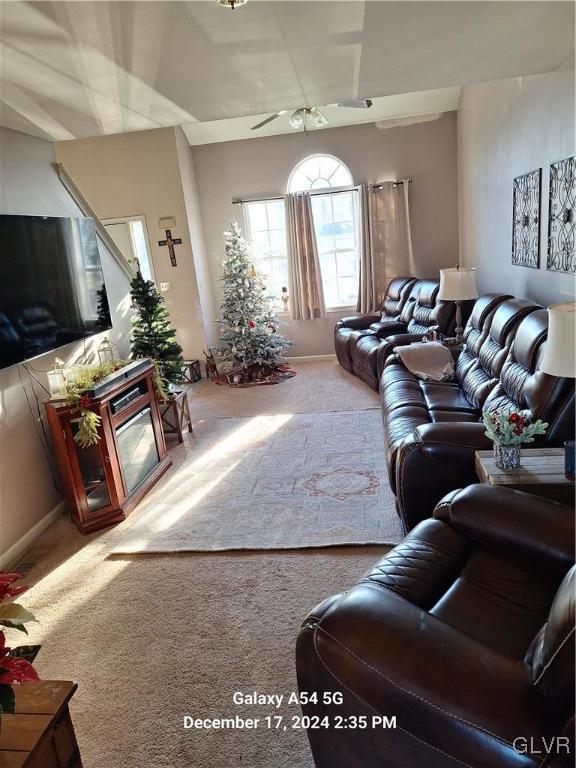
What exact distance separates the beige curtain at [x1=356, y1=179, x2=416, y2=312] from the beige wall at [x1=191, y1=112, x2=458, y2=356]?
162mm

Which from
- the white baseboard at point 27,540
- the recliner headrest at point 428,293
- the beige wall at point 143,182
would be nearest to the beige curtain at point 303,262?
the beige wall at point 143,182

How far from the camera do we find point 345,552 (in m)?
2.56

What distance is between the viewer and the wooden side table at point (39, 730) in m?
1.16

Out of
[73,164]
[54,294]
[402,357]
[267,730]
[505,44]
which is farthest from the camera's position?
[73,164]

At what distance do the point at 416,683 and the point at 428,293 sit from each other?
4.46 metres

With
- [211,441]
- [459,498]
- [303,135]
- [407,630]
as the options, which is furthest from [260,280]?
[407,630]

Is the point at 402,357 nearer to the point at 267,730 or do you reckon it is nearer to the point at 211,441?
the point at 211,441

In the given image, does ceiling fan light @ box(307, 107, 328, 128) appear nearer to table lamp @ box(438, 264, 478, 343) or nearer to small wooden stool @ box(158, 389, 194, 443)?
table lamp @ box(438, 264, 478, 343)

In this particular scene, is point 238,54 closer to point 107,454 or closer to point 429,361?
point 107,454

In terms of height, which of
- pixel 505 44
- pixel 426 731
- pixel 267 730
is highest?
pixel 505 44

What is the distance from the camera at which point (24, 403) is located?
3029 millimetres

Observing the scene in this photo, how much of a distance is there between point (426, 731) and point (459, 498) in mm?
856

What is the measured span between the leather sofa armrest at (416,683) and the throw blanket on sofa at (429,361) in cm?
276

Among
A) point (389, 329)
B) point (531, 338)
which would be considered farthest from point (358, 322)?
point (531, 338)
